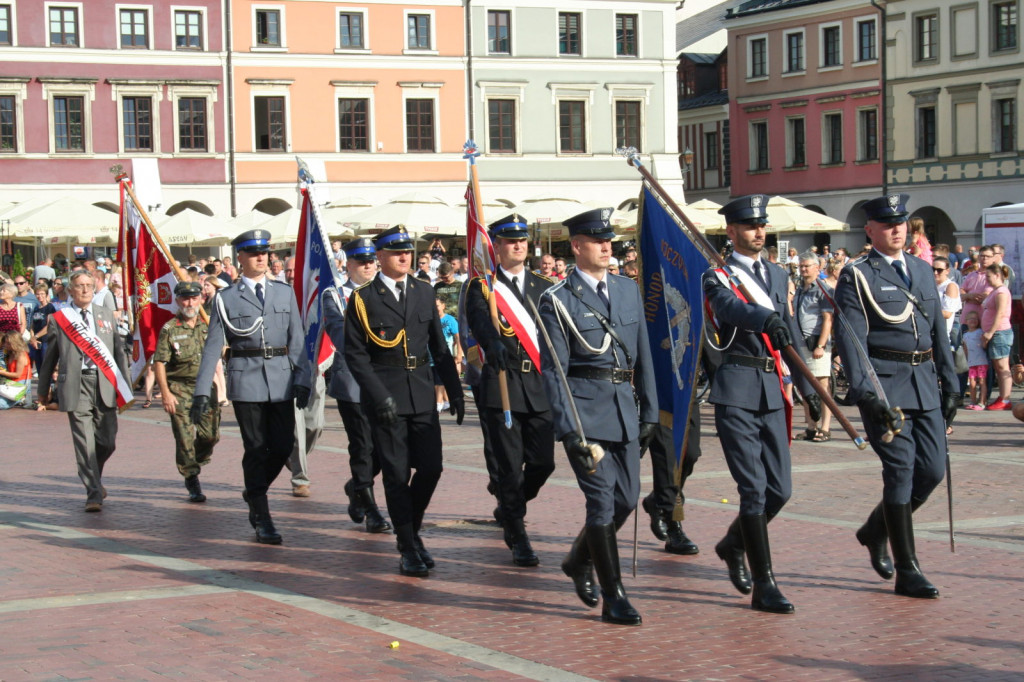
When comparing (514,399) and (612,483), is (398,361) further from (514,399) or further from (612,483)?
(612,483)

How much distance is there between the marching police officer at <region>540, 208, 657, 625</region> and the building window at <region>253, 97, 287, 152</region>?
4264cm

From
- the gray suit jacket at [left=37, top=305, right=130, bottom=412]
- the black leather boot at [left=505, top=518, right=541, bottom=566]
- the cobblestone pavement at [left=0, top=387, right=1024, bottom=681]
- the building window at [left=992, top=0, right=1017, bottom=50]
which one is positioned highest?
the building window at [left=992, top=0, right=1017, bottom=50]

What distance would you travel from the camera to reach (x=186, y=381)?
12.6 meters

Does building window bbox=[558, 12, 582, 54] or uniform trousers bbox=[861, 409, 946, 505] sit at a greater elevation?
building window bbox=[558, 12, 582, 54]

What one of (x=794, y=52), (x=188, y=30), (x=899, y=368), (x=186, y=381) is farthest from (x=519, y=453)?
(x=794, y=52)

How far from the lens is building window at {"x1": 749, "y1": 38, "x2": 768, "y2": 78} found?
5800 cm

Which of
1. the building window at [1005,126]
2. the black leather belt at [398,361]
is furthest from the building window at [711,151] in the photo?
the black leather belt at [398,361]

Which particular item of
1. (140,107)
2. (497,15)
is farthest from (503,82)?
(140,107)

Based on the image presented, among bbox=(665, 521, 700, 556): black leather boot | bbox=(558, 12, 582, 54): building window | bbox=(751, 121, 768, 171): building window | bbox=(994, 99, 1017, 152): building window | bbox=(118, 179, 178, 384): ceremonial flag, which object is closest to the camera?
bbox=(665, 521, 700, 556): black leather boot

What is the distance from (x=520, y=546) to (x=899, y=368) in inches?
95.9


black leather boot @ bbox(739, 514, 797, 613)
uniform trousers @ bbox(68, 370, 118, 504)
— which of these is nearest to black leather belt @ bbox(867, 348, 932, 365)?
black leather boot @ bbox(739, 514, 797, 613)

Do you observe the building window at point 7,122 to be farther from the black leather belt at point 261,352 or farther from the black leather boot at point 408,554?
the black leather boot at point 408,554

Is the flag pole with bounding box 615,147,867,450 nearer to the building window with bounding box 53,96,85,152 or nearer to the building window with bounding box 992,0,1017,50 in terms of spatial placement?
the building window with bounding box 53,96,85,152

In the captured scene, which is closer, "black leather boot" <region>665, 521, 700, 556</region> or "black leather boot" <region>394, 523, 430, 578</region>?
"black leather boot" <region>394, 523, 430, 578</region>
